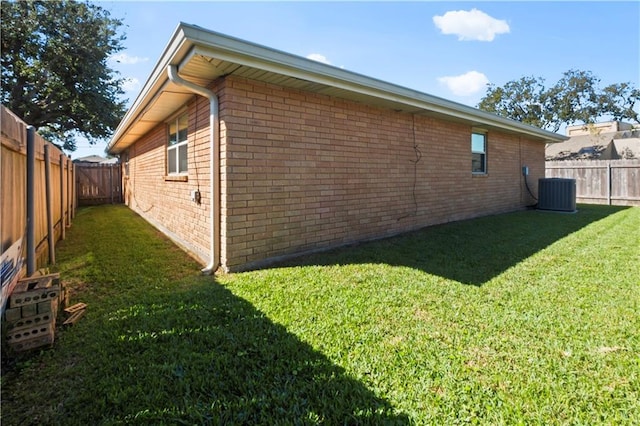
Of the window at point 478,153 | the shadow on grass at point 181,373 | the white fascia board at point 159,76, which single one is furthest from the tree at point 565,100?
the shadow on grass at point 181,373

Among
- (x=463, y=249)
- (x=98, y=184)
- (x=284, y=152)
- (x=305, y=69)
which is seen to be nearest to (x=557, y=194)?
(x=463, y=249)

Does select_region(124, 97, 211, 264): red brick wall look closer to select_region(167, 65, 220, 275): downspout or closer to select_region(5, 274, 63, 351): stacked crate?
select_region(167, 65, 220, 275): downspout

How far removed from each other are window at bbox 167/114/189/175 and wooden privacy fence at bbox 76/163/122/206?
10295mm

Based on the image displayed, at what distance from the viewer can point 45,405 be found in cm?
195

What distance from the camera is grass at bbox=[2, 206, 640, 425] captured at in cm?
190

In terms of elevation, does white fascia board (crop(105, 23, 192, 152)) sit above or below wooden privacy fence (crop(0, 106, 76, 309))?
above

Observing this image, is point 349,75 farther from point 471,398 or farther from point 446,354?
point 471,398

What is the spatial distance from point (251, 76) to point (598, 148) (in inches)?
1171

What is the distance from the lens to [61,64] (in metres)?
17.0

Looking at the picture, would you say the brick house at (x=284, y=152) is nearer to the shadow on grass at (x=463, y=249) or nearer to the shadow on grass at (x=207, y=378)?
the shadow on grass at (x=463, y=249)

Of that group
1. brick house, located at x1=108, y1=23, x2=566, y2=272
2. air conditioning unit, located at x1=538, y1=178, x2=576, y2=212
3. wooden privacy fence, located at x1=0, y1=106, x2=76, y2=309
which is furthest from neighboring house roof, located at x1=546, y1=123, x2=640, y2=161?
wooden privacy fence, located at x1=0, y1=106, x2=76, y2=309

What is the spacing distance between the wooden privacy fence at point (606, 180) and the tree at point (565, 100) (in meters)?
14.8

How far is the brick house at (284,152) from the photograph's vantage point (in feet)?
14.3

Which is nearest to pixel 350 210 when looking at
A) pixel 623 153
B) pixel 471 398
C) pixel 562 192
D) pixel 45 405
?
pixel 471 398
